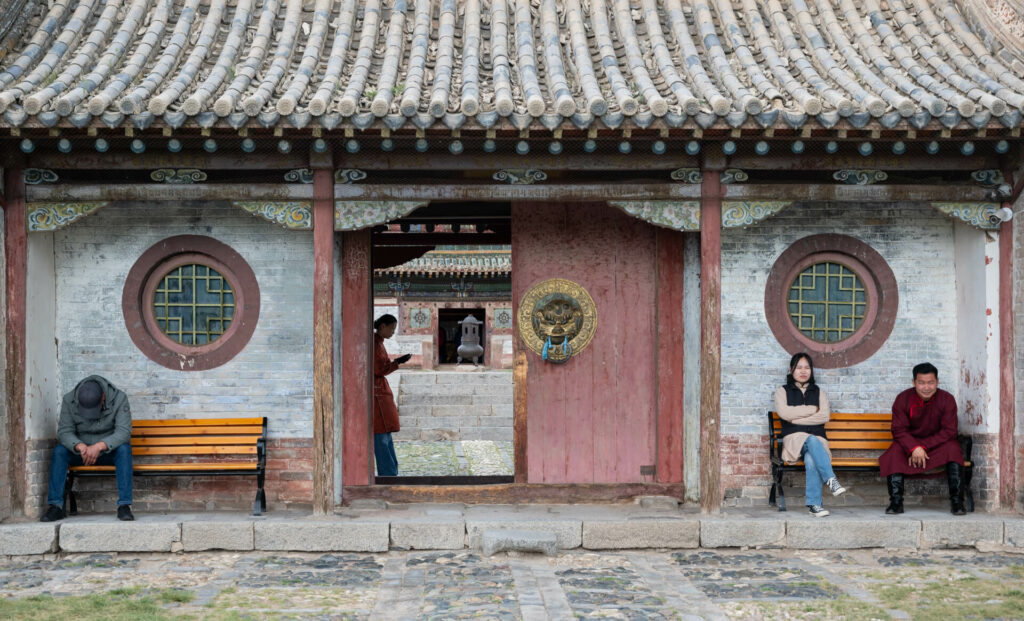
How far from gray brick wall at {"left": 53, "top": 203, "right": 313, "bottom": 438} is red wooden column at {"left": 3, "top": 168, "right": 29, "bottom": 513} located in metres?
0.60

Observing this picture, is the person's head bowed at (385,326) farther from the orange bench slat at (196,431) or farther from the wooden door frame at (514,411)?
the orange bench slat at (196,431)

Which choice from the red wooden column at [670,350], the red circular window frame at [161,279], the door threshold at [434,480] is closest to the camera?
the red circular window frame at [161,279]

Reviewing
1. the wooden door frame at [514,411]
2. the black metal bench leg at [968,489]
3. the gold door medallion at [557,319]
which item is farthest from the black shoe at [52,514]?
the black metal bench leg at [968,489]

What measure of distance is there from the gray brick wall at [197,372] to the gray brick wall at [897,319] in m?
3.84

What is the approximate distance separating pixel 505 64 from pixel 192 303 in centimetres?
347

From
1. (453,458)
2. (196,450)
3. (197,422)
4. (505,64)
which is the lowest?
(453,458)

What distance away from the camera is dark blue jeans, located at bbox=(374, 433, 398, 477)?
10.8 metres

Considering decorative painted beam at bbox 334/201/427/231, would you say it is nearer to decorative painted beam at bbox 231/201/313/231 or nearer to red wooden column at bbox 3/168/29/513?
decorative painted beam at bbox 231/201/313/231

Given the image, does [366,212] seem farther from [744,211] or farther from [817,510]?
[817,510]

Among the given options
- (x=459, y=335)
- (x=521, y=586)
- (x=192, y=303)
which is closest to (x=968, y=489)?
(x=521, y=586)

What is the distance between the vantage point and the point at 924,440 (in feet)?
28.7

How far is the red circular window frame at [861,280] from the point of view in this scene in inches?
363

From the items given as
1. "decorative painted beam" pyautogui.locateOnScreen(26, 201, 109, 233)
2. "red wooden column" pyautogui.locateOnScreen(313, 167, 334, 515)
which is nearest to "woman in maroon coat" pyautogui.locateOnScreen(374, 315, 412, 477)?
"red wooden column" pyautogui.locateOnScreen(313, 167, 334, 515)

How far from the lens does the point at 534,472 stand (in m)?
9.49
